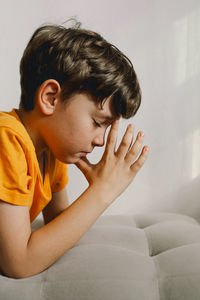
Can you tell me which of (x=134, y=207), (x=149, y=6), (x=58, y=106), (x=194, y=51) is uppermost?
(x=149, y=6)

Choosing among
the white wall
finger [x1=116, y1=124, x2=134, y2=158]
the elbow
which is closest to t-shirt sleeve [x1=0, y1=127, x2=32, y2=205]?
the elbow

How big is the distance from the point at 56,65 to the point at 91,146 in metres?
0.20

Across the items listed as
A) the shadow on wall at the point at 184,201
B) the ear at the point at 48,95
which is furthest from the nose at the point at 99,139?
the shadow on wall at the point at 184,201

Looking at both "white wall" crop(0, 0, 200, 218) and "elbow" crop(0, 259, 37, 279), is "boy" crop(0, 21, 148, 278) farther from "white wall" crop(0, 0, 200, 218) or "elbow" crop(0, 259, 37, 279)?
"white wall" crop(0, 0, 200, 218)

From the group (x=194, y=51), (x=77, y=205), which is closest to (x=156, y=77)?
(x=194, y=51)

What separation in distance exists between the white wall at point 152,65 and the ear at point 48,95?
2.37ft

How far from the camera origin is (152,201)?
64.6 inches

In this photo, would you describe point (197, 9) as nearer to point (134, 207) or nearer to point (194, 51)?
point (194, 51)

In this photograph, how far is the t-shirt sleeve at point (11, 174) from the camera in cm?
69

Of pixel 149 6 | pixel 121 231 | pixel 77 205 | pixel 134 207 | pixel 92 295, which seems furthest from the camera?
pixel 134 207

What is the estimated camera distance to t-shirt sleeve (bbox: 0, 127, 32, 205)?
69 cm

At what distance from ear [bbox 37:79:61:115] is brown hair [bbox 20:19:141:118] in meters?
0.02

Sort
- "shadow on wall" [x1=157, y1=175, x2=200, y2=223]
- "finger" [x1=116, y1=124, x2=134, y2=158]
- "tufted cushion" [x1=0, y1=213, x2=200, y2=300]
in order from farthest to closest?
1. "shadow on wall" [x1=157, y1=175, x2=200, y2=223]
2. "finger" [x1=116, y1=124, x2=134, y2=158]
3. "tufted cushion" [x1=0, y1=213, x2=200, y2=300]

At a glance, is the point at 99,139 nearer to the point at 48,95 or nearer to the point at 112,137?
the point at 112,137
